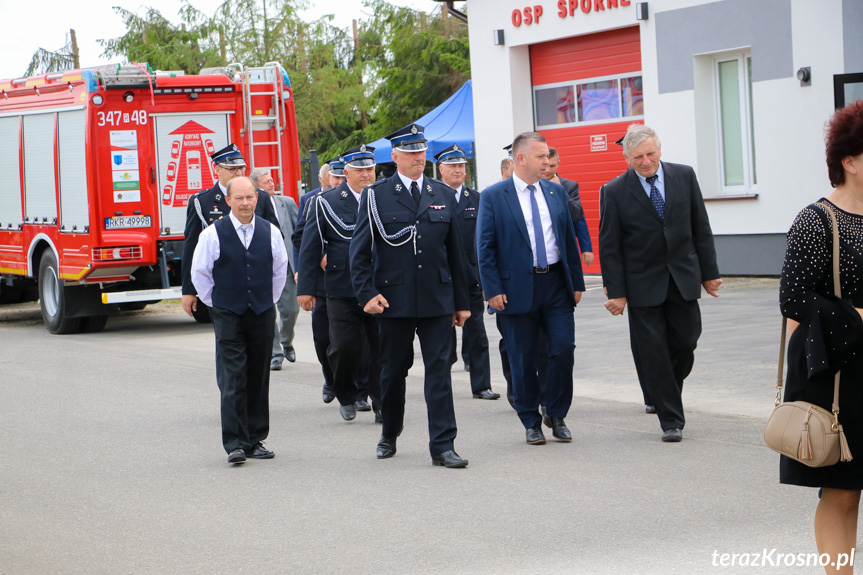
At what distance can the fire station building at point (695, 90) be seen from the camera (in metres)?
16.2

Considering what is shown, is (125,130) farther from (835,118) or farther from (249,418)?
(835,118)

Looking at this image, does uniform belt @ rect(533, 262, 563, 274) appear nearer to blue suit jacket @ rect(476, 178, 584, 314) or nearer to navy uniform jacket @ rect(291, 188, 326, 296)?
blue suit jacket @ rect(476, 178, 584, 314)

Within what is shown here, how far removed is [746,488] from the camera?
21.0ft

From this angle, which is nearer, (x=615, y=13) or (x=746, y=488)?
(x=746, y=488)

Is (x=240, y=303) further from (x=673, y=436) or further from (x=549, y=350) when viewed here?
(x=673, y=436)

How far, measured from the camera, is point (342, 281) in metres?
9.07

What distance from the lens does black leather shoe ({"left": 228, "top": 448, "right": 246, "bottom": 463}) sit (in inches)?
305

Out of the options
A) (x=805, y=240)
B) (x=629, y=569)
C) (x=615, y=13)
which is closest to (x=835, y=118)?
(x=805, y=240)

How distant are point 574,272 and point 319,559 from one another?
10.7ft

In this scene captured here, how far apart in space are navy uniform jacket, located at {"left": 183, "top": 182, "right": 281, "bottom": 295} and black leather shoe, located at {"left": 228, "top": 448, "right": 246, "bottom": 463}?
1290mm

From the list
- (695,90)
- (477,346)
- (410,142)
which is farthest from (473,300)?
(695,90)

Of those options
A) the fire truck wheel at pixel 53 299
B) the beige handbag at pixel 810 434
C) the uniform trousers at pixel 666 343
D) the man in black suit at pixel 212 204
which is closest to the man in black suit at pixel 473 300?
the man in black suit at pixel 212 204

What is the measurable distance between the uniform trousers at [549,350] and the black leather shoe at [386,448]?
2.94 ft

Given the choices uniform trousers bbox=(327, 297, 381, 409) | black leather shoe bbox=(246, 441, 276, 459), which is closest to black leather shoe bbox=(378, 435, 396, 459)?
black leather shoe bbox=(246, 441, 276, 459)
